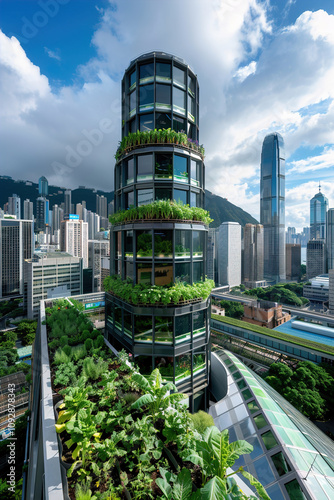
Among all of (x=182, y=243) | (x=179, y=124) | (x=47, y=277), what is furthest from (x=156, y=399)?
(x=47, y=277)

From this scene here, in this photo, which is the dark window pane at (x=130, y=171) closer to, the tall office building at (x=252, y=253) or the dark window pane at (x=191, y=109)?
the dark window pane at (x=191, y=109)

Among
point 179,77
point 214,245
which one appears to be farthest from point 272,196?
point 179,77

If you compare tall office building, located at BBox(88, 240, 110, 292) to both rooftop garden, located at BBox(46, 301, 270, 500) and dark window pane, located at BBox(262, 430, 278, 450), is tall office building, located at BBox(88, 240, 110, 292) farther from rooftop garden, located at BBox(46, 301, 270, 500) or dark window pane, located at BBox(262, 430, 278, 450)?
rooftop garden, located at BBox(46, 301, 270, 500)

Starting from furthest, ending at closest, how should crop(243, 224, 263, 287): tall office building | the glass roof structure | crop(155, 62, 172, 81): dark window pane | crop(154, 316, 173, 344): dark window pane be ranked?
crop(243, 224, 263, 287): tall office building < crop(155, 62, 172, 81): dark window pane < crop(154, 316, 173, 344): dark window pane < the glass roof structure

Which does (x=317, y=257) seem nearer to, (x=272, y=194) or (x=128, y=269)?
(x=272, y=194)

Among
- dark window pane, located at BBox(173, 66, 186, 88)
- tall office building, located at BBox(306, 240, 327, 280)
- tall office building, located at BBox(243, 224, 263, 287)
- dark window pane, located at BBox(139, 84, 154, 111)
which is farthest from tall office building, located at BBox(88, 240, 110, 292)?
tall office building, located at BBox(306, 240, 327, 280)

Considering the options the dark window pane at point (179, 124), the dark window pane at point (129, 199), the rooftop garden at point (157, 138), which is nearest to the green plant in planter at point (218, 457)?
the dark window pane at point (129, 199)
